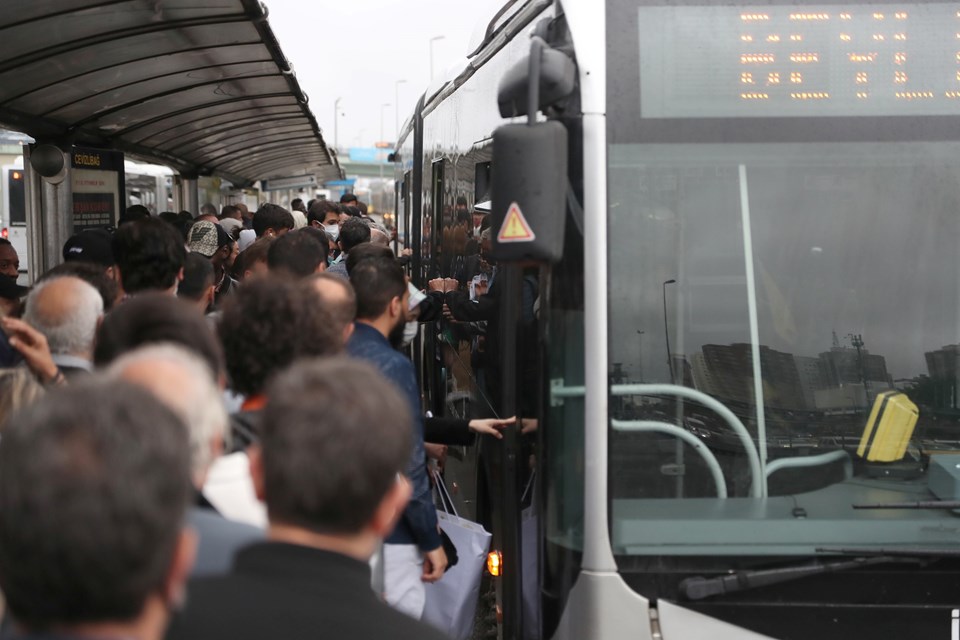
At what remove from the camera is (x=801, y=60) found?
3.97m

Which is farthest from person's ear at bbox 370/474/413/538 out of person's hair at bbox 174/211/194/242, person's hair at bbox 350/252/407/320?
person's hair at bbox 174/211/194/242

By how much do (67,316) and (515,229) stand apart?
1.51 m

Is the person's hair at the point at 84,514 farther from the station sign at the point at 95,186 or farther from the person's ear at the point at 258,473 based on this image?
the station sign at the point at 95,186

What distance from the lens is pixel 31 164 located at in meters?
9.82

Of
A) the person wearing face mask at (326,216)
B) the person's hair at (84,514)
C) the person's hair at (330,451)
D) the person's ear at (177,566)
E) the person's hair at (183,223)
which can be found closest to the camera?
the person's hair at (84,514)

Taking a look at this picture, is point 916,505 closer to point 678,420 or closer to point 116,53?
point 678,420

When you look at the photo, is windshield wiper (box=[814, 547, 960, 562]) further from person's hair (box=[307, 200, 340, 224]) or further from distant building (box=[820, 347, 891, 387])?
person's hair (box=[307, 200, 340, 224])

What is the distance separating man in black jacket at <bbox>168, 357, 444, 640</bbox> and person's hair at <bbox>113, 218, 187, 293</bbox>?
2.90m

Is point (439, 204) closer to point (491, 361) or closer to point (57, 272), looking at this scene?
point (491, 361)

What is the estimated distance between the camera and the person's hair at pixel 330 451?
1.95 metres

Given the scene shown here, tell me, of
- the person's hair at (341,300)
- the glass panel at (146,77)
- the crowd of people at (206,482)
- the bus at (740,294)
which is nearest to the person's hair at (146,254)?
the person's hair at (341,300)

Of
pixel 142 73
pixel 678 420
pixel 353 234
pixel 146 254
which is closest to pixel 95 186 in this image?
pixel 142 73

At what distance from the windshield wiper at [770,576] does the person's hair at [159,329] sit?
1.76 metres

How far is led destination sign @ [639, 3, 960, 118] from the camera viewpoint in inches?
154
